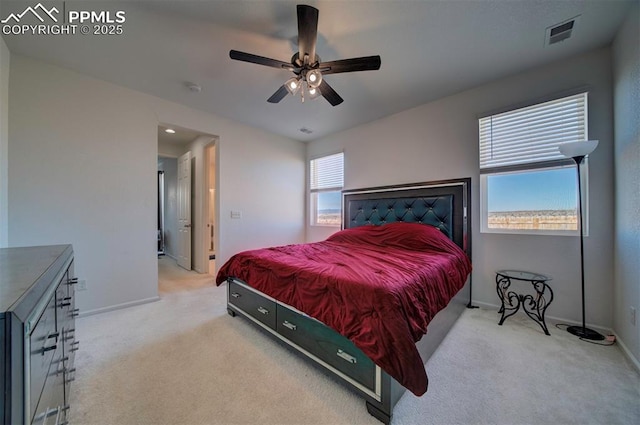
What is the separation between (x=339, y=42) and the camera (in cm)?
208

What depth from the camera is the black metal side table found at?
2.22 metres

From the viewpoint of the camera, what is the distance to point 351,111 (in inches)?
137

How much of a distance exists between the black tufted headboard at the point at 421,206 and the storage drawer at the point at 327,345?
2.15m

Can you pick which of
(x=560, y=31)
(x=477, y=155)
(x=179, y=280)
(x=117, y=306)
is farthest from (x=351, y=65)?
(x=179, y=280)

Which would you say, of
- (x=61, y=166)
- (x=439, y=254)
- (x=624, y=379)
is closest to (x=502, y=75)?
(x=439, y=254)

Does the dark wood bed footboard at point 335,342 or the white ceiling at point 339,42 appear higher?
the white ceiling at point 339,42

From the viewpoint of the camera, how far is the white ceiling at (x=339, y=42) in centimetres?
176

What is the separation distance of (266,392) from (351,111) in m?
3.48

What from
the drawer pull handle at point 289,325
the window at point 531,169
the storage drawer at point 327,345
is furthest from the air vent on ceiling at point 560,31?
the drawer pull handle at point 289,325

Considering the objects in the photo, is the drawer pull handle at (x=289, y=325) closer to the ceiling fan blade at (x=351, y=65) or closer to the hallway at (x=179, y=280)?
the ceiling fan blade at (x=351, y=65)

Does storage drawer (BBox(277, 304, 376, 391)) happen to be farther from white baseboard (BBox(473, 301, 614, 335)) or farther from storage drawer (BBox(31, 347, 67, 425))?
white baseboard (BBox(473, 301, 614, 335))

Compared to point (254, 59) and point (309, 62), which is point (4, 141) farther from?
point (309, 62)

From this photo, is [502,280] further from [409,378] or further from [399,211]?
[409,378]

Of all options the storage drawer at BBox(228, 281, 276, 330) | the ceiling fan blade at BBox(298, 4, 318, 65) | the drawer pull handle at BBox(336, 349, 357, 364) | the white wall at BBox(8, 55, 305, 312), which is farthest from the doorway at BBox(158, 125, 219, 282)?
the drawer pull handle at BBox(336, 349, 357, 364)
